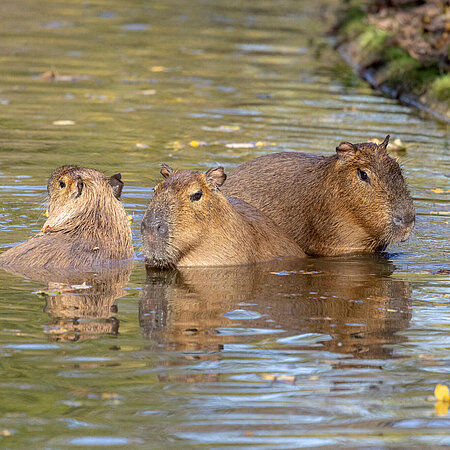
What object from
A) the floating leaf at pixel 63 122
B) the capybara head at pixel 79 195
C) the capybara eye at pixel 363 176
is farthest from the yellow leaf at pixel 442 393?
the floating leaf at pixel 63 122

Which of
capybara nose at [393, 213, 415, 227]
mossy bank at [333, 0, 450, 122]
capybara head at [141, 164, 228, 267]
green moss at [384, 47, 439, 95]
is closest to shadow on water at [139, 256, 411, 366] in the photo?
capybara head at [141, 164, 228, 267]

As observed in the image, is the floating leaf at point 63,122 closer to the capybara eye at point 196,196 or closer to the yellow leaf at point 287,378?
the capybara eye at point 196,196

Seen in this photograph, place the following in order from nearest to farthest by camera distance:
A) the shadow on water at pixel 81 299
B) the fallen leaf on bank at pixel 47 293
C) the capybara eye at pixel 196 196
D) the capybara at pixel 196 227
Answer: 1. the shadow on water at pixel 81 299
2. the fallen leaf on bank at pixel 47 293
3. the capybara at pixel 196 227
4. the capybara eye at pixel 196 196

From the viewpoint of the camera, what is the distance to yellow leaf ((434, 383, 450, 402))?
17.9ft

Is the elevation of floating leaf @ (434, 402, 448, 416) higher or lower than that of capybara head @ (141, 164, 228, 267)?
lower

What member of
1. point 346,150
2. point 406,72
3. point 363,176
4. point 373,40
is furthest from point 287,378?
point 373,40

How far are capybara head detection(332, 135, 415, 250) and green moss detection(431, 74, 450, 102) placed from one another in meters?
7.41

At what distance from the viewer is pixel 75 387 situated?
5.49 meters

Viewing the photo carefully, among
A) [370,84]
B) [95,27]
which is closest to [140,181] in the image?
[370,84]

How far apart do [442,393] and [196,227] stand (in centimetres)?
328

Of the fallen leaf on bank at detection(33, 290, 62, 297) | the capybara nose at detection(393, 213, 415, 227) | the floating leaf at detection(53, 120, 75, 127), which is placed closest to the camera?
the fallen leaf on bank at detection(33, 290, 62, 297)

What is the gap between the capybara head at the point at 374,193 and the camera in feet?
30.2

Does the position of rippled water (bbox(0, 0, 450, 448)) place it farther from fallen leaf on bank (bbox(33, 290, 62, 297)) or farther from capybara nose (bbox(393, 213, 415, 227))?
capybara nose (bbox(393, 213, 415, 227))

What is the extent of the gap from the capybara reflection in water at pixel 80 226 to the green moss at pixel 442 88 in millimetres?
9240
